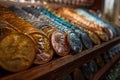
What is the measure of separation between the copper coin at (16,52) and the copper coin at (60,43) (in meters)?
0.42

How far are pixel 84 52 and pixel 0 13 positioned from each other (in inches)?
36.5

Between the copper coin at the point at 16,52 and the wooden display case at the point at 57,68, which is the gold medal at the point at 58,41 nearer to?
the wooden display case at the point at 57,68

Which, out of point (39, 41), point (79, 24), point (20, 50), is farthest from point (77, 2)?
point (20, 50)

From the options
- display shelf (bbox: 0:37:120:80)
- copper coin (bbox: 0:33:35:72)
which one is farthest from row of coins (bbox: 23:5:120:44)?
copper coin (bbox: 0:33:35:72)

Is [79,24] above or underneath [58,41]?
underneath

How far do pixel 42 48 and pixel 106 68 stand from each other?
1519 millimetres

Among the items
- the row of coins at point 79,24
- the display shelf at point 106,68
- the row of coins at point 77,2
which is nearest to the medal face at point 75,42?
the row of coins at point 79,24

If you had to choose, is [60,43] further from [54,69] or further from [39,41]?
[54,69]

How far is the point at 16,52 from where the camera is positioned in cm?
147

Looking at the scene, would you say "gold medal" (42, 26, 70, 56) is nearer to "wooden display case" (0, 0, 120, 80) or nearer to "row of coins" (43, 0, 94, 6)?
"wooden display case" (0, 0, 120, 80)

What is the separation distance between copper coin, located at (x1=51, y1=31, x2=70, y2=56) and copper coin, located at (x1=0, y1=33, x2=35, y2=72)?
1.38 ft

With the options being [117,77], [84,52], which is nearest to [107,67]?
[117,77]

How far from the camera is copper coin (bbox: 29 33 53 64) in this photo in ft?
5.61

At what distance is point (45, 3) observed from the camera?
356 cm
